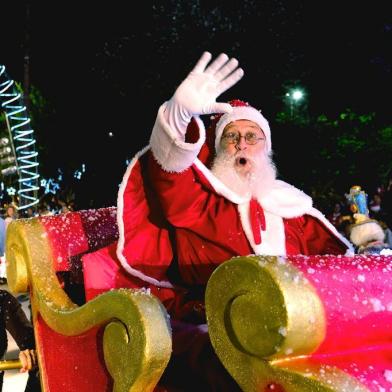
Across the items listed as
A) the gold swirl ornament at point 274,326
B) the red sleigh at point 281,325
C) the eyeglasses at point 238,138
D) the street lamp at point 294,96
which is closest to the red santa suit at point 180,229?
the eyeglasses at point 238,138

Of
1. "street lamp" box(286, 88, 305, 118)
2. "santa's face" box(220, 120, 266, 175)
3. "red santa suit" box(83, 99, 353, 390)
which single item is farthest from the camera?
"street lamp" box(286, 88, 305, 118)

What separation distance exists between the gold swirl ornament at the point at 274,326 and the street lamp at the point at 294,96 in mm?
11041

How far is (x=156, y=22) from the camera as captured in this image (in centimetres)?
1173

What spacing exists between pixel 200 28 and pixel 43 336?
9.77m

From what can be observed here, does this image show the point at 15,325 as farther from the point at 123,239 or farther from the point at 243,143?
the point at 243,143

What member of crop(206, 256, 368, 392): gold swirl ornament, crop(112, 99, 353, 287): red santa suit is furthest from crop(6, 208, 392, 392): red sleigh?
crop(112, 99, 353, 287): red santa suit

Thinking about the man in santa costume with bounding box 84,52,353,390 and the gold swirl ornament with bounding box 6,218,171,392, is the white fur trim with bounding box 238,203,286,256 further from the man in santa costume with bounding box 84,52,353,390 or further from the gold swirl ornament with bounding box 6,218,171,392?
the gold swirl ornament with bounding box 6,218,171,392

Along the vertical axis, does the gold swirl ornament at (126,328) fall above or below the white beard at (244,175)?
below

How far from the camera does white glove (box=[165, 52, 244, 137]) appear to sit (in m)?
2.01

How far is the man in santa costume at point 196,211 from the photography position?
6.84 ft

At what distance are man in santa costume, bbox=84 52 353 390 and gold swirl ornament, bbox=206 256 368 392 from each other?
661mm

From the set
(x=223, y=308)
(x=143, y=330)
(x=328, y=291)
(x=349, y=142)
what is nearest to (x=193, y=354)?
(x=143, y=330)

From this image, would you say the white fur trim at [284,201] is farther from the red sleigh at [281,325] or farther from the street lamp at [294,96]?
the street lamp at [294,96]

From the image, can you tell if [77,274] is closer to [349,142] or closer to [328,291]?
[328,291]
